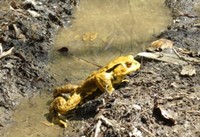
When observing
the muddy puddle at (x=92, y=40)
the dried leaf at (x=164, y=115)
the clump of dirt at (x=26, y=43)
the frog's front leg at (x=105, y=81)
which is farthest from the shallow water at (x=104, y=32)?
the dried leaf at (x=164, y=115)

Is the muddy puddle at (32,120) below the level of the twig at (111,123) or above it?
→ below

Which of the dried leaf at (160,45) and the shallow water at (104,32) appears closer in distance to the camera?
the dried leaf at (160,45)

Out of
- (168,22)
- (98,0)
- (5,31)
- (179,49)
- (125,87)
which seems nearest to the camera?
(125,87)

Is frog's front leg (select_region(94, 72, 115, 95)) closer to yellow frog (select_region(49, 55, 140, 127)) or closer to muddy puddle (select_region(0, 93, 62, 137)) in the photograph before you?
yellow frog (select_region(49, 55, 140, 127))

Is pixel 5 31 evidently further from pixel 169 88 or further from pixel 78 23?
pixel 169 88

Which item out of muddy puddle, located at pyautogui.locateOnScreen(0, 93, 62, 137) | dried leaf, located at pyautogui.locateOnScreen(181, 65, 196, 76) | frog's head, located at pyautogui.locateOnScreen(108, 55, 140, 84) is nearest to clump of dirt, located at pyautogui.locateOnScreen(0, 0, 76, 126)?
muddy puddle, located at pyautogui.locateOnScreen(0, 93, 62, 137)

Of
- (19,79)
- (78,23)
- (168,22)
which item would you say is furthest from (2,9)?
(168,22)

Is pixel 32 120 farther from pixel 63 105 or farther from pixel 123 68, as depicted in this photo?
pixel 123 68

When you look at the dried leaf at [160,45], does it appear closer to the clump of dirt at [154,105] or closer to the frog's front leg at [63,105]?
the clump of dirt at [154,105]
